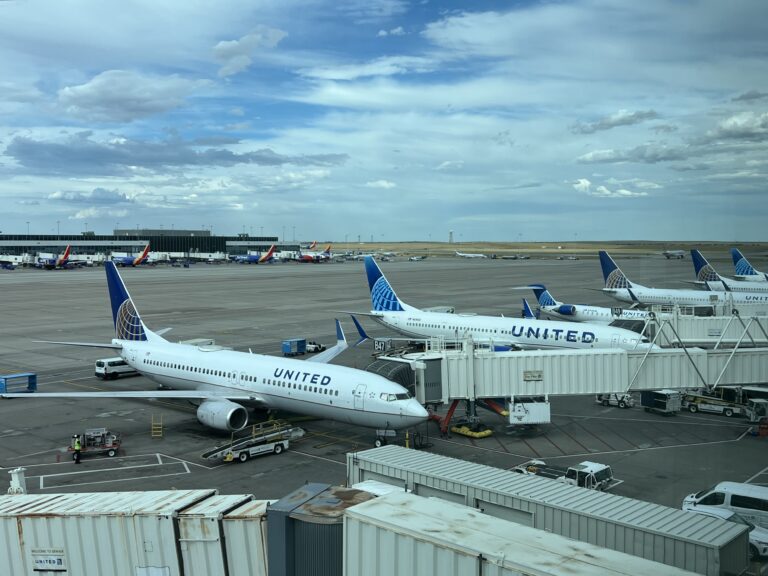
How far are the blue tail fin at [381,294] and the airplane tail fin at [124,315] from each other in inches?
926

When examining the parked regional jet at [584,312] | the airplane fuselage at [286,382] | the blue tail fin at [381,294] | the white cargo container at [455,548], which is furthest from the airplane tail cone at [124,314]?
the parked regional jet at [584,312]

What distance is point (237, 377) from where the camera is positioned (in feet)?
127

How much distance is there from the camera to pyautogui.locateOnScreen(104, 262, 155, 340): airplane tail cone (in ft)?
152

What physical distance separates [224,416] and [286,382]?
368 cm

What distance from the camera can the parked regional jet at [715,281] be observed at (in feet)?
266

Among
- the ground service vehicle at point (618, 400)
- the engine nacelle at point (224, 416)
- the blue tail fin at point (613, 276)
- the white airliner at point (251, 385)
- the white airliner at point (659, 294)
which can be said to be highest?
the blue tail fin at point (613, 276)

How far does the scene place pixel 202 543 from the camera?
600 inches

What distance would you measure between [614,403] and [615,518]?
95.6ft

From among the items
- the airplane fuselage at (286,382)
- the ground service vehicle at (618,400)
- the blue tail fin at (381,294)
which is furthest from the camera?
the blue tail fin at (381,294)

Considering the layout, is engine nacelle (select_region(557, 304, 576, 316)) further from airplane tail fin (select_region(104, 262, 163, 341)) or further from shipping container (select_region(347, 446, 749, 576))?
shipping container (select_region(347, 446, 749, 576))

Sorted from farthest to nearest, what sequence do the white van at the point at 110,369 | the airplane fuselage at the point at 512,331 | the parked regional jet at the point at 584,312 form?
the parked regional jet at the point at 584,312
the white van at the point at 110,369
the airplane fuselage at the point at 512,331

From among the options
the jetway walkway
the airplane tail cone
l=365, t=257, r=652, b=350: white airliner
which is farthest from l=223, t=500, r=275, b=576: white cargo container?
the airplane tail cone

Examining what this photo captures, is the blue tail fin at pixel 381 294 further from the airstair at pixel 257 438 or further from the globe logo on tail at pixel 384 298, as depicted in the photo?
the airstair at pixel 257 438

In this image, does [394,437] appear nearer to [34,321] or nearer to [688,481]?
[688,481]
